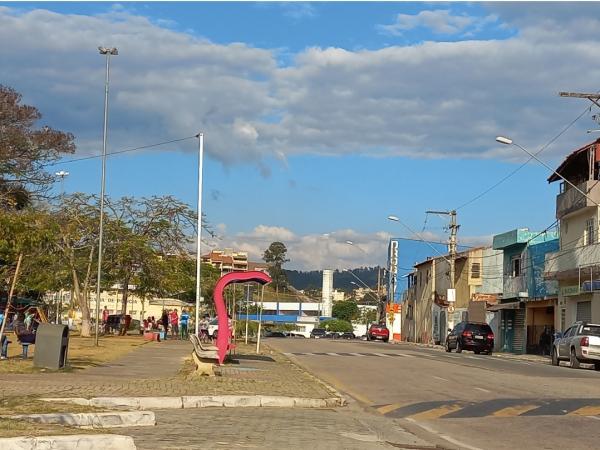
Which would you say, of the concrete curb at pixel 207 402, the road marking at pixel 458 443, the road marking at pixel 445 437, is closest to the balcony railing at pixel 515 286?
the concrete curb at pixel 207 402

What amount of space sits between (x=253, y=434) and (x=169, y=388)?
238 inches

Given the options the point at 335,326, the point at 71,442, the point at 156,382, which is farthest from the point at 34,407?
the point at 335,326

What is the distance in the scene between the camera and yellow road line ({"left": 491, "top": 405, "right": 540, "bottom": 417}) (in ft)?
47.8

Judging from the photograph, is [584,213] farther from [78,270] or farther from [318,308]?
[318,308]

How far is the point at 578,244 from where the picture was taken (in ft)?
164

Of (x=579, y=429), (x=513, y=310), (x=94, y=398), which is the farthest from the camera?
(x=513, y=310)

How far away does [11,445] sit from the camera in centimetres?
819

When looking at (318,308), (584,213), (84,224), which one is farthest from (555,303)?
(318,308)

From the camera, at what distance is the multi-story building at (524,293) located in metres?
56.1

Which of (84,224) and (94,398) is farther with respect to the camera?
(84,224)

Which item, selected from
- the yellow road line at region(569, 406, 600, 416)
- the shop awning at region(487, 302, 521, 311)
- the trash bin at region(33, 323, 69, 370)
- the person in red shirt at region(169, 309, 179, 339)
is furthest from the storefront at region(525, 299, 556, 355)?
the yellow road line at region(569, 406, 600, 416)

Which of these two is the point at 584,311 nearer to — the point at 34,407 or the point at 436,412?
the point at 436,412

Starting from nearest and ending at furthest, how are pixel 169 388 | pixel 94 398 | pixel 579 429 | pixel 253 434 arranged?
pixel 253 434 → pixel 579 429 → pixel 94 398 → pixel 169 388

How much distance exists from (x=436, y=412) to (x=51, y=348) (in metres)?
9.84
